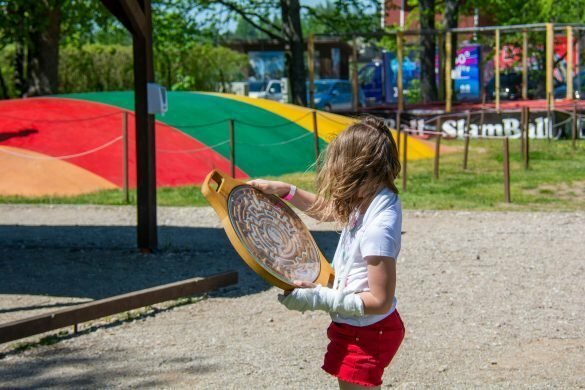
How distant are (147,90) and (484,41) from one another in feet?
101

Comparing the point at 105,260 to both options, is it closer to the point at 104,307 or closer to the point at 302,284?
the point at 104,307

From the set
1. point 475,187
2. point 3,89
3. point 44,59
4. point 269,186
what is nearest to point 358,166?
point 269,186

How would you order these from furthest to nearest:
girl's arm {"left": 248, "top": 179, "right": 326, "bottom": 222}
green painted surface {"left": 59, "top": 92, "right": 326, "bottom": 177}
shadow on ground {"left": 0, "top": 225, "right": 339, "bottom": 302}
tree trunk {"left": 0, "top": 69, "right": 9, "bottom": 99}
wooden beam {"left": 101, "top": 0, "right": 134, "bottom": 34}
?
tree trunk {"left": 0, "top": 69, "right": 9, "bottom": 99} < green painted surface {"left": 59, "top": 92, "right": 326, "bottom": 177} < wooden beam {"left": 101, "top": 0, "right": 134, "bottom": 34} < shadow on ground {"left": 0, "top": 225, "right": 339, "bottom": 302} < girl's arm {"left": 248, "top": 179, "right": 326, "bottom": 222}

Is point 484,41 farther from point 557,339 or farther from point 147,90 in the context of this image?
point 557,339

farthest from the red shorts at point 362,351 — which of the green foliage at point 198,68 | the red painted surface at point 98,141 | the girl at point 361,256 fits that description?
the green foliage at point 198,68

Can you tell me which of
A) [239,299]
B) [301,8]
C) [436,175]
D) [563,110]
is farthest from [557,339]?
[301,8]

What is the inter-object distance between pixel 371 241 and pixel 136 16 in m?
6.93

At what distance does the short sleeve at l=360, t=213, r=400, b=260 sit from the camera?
130 inches

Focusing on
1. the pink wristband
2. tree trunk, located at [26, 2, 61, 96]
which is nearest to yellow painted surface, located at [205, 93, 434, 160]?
tree trunk, located at [26, 2, 61, 96]

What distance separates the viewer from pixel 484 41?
128 feet

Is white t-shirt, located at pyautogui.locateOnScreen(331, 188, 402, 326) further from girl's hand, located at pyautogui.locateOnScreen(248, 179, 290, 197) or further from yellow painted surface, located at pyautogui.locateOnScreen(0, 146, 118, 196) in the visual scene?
yellow painted surface, located at pyautogui.locateOnScreen(0, 146, 118, 196)

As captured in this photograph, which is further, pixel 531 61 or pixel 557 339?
pixel 531 61

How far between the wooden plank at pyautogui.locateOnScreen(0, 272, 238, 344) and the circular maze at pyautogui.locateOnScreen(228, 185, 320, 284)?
302cm

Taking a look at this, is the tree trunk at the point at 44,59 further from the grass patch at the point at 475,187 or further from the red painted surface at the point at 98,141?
the grass patch at the point at 475,187
